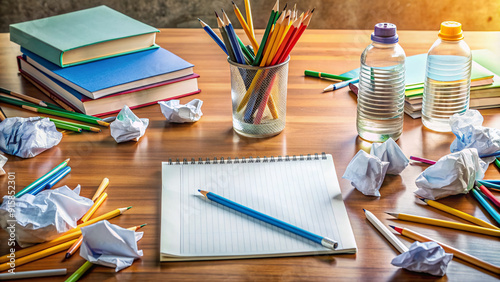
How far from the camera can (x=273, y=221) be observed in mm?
Answer: 809

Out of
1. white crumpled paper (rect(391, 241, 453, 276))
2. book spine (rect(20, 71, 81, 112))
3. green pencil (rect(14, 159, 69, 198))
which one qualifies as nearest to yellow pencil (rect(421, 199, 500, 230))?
white crumpled paper (rect(391, 241, 453, 276))

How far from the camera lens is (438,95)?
1072 millimetres

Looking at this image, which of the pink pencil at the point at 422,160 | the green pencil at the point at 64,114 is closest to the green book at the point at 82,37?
the green pencil at the point at 64,114

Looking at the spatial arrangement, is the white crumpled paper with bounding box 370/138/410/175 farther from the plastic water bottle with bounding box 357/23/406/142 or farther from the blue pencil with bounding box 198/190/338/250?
the blue pencil with bounding box 198/190/338/250

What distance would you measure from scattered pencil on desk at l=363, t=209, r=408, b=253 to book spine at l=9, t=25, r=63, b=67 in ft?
2.42

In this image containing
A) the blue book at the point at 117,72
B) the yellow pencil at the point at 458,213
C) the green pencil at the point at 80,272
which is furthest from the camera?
the blue book at the point at 117,72

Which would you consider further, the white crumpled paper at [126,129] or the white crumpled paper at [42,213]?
the white crumpled paper at [126,129]

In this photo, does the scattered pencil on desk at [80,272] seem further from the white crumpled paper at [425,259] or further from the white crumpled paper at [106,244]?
the white crumpled paper at [425,259]

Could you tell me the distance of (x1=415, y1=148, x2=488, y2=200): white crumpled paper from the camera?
0.87 metres

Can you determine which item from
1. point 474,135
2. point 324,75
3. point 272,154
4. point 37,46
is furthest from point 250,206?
point 37,46

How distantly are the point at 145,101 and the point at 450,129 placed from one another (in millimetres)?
620

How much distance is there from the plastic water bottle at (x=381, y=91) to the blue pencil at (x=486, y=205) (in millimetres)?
208

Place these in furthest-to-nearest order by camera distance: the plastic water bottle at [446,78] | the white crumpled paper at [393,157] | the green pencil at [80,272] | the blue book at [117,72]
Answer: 1. the blue book at [117,72]
2. the plastic water bottle at [446,78]
3. the white crumpled paper at [393,157]
4. the green pencil at [80,272]

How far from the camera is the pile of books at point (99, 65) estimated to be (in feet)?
3.81
